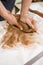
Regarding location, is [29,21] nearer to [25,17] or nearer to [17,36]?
[25,17]

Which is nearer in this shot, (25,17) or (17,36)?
(17,36)

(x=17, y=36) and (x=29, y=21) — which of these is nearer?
(x=17, y=36)

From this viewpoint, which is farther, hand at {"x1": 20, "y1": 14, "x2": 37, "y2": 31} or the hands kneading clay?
hand at {"x1": 20, "y1": 14, "x2": 37, "y2": 31}

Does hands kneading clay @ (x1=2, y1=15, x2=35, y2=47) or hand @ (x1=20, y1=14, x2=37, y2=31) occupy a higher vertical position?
hand @ (x1=20, y1=14, x2=37, y2=31)

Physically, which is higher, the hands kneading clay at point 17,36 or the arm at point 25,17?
the arm at point 25,17

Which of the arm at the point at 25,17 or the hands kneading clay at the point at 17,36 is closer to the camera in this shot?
the hands kneading clay at the point at 17,36

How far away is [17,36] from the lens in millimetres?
1015

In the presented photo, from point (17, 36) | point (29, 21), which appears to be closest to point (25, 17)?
point (29, 21)

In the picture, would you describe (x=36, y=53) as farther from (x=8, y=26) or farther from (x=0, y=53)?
(x=8, y=26)

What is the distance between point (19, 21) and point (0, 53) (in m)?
0.37

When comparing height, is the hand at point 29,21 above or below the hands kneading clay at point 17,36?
above

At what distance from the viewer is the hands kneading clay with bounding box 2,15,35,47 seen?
0.96 m

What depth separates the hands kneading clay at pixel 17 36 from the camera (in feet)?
3.15

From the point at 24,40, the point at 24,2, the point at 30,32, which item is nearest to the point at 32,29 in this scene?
the point at 30,32
